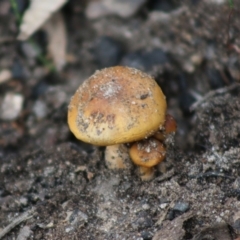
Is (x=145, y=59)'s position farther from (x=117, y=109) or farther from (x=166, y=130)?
(x=117, y=109)

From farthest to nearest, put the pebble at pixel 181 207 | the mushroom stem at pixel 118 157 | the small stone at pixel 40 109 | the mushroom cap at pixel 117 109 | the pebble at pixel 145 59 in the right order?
the small stone at pixel 40 109 < the pebble at pixel 145 59 < the mushroom stem at pixel 118 157 < the pebble at pixel 181 207 < the mushroom cap at pixel 117 109

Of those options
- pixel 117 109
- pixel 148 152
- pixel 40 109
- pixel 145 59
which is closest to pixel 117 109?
pixel 117 109

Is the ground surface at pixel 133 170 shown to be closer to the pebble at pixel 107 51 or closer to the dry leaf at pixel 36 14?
the pebble at pixel 107 51

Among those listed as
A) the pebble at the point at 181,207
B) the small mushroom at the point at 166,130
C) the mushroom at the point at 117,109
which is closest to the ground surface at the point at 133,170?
the pebble at the point at 181,207

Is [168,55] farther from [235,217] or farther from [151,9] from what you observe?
[235,217]

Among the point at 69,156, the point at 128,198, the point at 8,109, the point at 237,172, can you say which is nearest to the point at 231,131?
the point at 237,172

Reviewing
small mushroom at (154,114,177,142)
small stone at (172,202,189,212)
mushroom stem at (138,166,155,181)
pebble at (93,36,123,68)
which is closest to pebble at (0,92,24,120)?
pebble at (93,36,123,68)

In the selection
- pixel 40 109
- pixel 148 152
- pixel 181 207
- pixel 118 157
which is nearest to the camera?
pixel 181 207
